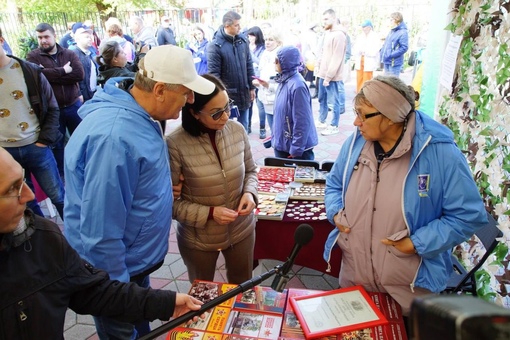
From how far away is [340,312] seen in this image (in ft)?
5.37

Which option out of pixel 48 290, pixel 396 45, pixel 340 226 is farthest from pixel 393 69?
pixel 48 290

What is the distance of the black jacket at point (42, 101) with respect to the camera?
3225 mm

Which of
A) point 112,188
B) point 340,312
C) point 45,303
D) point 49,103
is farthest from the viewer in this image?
point 49,103

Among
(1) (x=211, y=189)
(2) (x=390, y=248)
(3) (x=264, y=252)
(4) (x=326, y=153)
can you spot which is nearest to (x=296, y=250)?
(2) (x=390, y=248)

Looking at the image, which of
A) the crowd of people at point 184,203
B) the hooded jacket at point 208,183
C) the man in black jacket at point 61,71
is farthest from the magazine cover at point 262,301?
the man in black jacket at point 61,71

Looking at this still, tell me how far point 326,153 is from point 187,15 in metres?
12.9

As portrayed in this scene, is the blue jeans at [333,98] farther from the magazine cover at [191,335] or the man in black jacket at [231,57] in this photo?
the magazine cover at [191,335]

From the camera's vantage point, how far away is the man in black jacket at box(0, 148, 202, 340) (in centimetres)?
108

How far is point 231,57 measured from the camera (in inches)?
217

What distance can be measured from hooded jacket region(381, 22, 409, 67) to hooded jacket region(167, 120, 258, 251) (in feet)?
22.0

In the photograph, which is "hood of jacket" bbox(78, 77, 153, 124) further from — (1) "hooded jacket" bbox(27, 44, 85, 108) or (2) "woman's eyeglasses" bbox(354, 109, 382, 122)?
(1) "hooded jacket" bbox(27, 44, 85, 108)

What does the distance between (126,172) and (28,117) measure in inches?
92.3

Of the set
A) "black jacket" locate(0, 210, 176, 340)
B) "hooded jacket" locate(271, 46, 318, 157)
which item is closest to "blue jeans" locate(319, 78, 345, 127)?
"hooded jacket" locate(271, 46, 318, 157)

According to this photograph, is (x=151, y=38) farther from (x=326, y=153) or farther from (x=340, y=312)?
(x=340, y=312)
